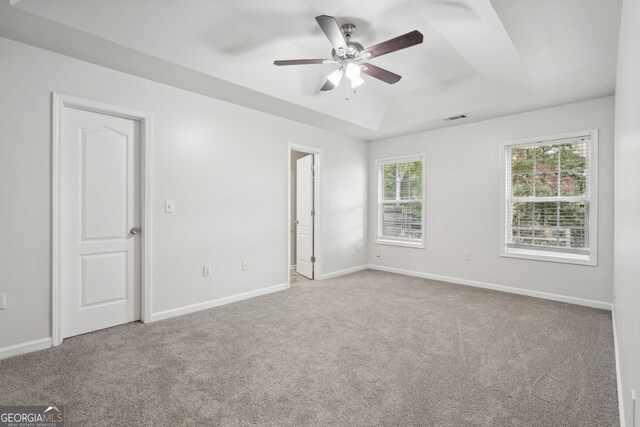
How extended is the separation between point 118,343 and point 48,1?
267 cm

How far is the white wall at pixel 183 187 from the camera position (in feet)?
8.34

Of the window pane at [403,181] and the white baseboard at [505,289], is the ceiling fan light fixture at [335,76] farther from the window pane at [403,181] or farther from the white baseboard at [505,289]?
the white baseboard at [505,289]

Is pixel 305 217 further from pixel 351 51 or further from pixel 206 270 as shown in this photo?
pixel 351 51

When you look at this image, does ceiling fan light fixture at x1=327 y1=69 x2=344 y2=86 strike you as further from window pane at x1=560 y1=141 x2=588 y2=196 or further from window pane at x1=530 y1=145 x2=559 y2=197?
window pane at x1=560 y1=141 x2=588 y2=196

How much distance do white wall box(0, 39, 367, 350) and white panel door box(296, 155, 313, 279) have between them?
0.24m

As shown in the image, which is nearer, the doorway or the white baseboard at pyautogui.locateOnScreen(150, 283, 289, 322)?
the white baseboard at pyautogui.locateOnScreen(150, 283, 289, 322)

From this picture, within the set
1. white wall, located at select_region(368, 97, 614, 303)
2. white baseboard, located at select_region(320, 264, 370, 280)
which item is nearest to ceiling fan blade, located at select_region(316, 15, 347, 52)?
white wall, located at select_region(368, 97, 614, 303)

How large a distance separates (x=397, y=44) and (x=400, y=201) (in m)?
3.57

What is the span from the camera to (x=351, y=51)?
2.85 meters

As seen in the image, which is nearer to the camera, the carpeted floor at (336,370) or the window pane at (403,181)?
the carpeted floor at (336,370)

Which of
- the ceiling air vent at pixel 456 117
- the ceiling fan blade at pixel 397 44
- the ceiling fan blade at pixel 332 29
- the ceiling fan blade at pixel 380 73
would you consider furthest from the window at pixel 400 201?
the ceiling fan blade at pixel 332 29

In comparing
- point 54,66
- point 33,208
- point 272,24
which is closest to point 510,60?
point 272,24

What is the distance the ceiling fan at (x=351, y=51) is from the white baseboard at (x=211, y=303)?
272 centimetres

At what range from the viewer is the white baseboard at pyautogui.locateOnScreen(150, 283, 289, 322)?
339cm
